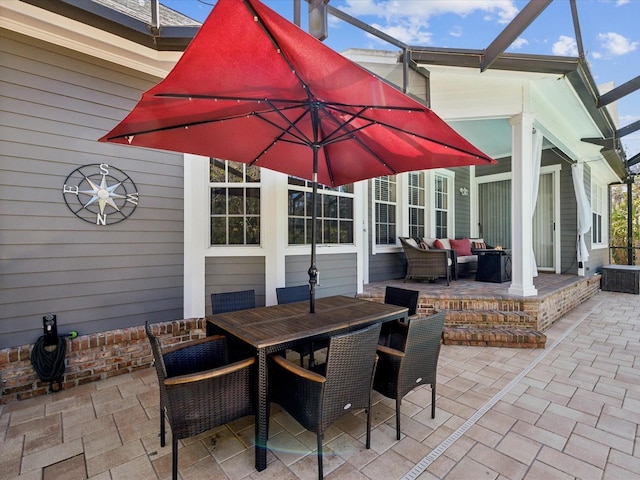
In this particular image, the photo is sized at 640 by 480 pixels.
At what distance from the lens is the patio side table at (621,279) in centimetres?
750

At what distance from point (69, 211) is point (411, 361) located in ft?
10.9

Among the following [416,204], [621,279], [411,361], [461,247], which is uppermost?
[416,204]

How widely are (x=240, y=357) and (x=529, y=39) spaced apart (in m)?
4.83

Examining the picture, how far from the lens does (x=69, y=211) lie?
9.90 feet

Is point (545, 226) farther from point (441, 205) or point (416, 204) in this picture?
point (416, 204)

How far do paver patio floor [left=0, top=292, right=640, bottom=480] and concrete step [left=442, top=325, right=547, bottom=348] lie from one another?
2.08ft

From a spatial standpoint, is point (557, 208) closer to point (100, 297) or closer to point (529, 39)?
point (529, 39)

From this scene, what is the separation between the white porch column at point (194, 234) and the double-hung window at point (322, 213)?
106 centimetres

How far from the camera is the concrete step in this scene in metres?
3.89

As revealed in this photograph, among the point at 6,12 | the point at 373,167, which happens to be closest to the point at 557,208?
the point at 373,167

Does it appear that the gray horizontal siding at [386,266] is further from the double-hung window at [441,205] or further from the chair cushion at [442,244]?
the double-hung window at [441,205]

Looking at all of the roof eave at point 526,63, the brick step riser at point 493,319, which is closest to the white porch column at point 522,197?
the brick step riser at point 493,319

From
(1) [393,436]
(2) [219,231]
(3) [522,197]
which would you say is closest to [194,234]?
(2) [219,231]

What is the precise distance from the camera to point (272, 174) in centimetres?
394
